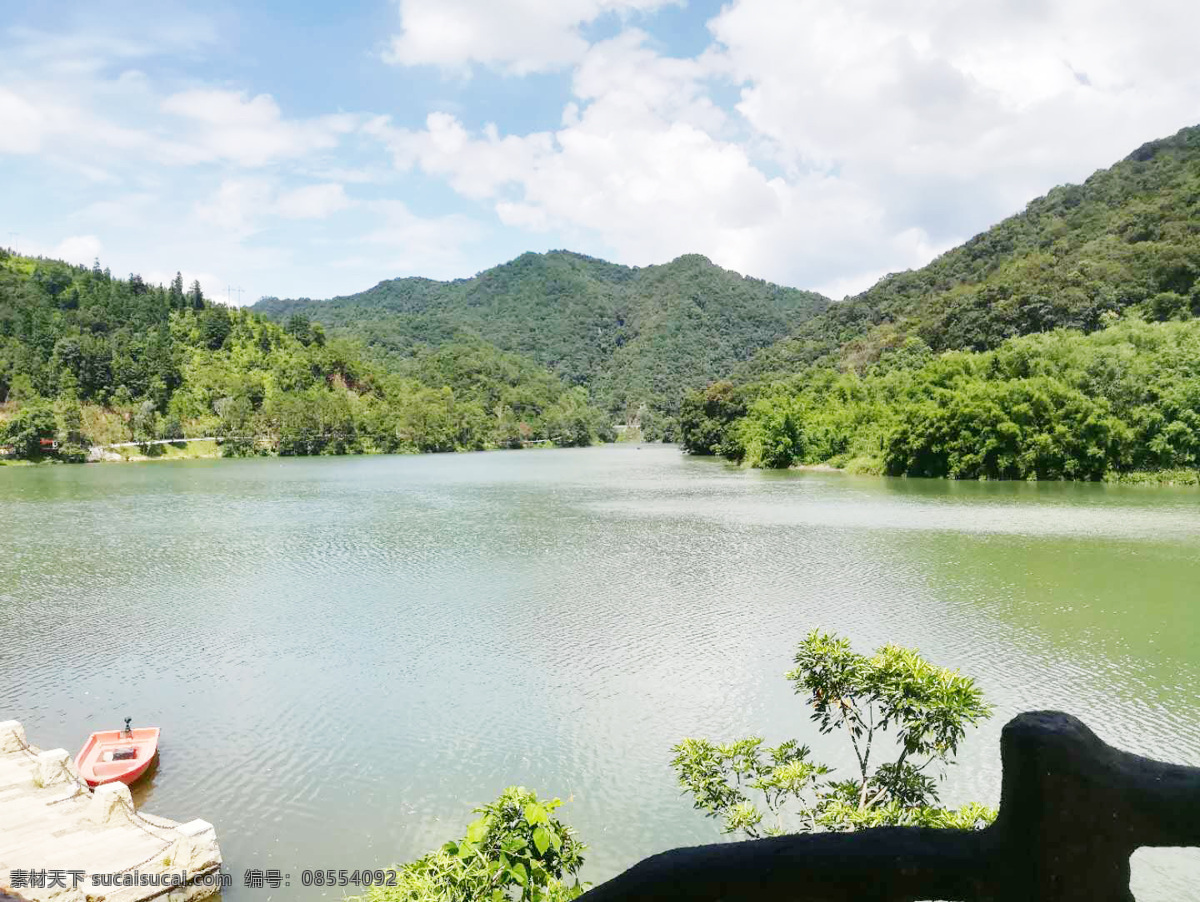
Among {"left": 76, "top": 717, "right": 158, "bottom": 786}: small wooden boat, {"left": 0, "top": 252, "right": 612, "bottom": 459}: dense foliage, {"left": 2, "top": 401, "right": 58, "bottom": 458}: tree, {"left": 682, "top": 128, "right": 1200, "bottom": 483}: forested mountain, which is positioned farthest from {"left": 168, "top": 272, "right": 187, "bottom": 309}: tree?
{"left": 76, "top": 717, "right": 158, "bottom": 786}: small wooden boat

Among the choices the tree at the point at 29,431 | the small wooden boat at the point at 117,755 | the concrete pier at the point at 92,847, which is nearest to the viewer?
the concrete pier at the point at 92,847

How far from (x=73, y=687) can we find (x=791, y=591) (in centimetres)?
1663

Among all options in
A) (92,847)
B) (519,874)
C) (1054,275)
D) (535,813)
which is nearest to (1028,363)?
(1054,275)

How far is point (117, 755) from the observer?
11547mm

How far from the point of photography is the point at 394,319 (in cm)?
19588

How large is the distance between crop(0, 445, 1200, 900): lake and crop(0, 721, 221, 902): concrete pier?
0.72 metres

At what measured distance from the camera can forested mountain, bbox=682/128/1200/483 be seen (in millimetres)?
47656

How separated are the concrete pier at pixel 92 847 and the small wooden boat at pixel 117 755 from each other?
3.10 feet

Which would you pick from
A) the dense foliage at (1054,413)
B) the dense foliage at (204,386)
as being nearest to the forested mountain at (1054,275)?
the dense foliage at (1054,413)

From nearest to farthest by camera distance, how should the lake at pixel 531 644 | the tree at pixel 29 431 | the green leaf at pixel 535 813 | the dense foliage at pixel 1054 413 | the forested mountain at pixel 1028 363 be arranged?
the green leaf at pixel 535 813 → the lake at pixel 531 644 → the dense foliage at pixel 1054 413 → the forested mountain at pixel 1028 363 → the tree at pixel 29 431

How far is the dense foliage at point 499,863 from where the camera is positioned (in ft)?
17.0

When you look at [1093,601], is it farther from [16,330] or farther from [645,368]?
[645,368]

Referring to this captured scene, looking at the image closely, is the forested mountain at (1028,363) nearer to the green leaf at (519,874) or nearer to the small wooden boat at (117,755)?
the small wooden boat at (117,755)

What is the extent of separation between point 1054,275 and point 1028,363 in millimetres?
26326
